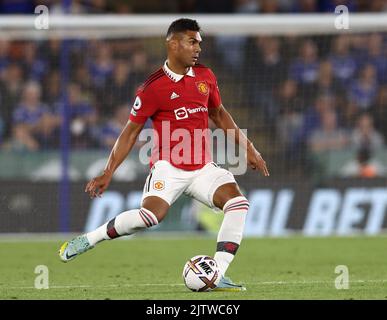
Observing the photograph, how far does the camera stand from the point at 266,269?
37.9 feet

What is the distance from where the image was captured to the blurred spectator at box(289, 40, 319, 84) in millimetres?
17672

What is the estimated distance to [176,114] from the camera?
30.8 feet

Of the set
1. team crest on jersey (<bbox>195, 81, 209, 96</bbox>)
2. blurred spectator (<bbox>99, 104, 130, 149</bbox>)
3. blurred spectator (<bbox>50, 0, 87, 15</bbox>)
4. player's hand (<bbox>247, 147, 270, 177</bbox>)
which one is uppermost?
blurred spectator (<bbox>50, 0, 87, 15</bbox>)

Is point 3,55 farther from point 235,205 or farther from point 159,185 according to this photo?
point 235,205

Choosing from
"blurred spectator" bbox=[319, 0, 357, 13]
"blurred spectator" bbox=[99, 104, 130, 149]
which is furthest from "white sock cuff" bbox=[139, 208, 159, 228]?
"blurred spectator" bbox=[319, 0, 357, 13]

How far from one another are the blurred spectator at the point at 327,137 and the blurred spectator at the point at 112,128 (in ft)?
9.89

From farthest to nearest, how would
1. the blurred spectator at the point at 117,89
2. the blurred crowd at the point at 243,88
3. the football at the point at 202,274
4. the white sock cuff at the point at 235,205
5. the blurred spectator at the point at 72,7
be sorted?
the blurred spectator at the point at 72,7 → the blurred spectator at the point at 117,89 → the blurred crowd at the point at 243,88 → the white sock cuff at the point at 235,205 → the football at the point at 202,274

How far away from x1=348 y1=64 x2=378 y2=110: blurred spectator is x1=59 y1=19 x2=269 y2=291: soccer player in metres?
8.39

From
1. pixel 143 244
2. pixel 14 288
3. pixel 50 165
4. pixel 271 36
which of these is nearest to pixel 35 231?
pixel 50 165

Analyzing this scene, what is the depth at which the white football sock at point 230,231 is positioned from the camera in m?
9.05

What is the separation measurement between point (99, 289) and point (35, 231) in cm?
713

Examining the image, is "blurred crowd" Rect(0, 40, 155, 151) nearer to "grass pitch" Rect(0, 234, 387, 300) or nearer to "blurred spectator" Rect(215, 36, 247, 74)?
"blurred spectator" Rect(215, 36, 247, 74)

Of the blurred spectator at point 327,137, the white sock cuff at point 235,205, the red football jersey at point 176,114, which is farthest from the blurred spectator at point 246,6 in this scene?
the white sock cuff at point 235,205

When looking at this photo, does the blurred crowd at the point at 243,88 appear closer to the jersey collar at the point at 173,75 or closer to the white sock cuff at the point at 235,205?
the jersey collar at the point at 173,75
